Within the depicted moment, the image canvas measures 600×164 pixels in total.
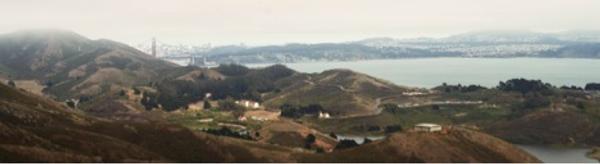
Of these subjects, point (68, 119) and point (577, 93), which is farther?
point (577, 93)

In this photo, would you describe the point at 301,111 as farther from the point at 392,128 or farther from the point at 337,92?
the point at 392,128

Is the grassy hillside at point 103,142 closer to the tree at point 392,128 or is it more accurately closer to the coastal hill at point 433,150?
the coastal hill at point 433,150

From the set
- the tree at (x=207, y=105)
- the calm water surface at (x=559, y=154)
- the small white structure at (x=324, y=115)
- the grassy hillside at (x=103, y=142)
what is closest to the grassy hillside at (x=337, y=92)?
the small white structure at (x=324, y=115)

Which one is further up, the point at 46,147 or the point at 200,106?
the point at 46,147

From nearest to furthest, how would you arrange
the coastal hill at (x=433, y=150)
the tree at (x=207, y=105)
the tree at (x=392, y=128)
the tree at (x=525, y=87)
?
the coastal hill at (x=433, y=150) → the tree at (x=392, y=128) → the tree at (x=525, y=87) → the tree at (x=207, y=105)

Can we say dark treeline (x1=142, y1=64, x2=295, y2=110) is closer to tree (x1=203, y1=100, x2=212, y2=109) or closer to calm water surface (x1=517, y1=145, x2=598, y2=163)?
tree (x1=203, y1=100, x2=212, y2=109)

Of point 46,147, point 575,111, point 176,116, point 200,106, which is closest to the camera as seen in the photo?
point 46,147

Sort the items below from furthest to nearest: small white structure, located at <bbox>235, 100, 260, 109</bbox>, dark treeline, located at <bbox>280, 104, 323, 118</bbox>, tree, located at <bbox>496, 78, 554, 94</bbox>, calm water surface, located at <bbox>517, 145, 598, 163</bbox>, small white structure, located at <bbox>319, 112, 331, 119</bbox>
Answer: small white structure, located at <bbox>235, 100, 260, 109</bbox> → tree, located at <bbox>496, 78, 554, 94</bbox> → dark treeline, located at <bbox>280, 104, 323, 118</bbox> → small white structure, located at <bbox>319, 112, 331, 119</bbox> → calm water surface, located at <bbox>517, 145, 598, 163</bbox>

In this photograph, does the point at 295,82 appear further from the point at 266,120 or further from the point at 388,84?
the point at 266,120

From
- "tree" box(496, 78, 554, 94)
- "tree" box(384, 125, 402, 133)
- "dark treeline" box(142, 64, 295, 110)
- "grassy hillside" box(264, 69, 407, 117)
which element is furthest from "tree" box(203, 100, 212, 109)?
"tree" box(496, 78, 554, 94)

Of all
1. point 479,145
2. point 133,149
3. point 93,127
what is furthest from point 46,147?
point 479,145

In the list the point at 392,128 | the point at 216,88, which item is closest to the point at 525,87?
the point at 392,128
